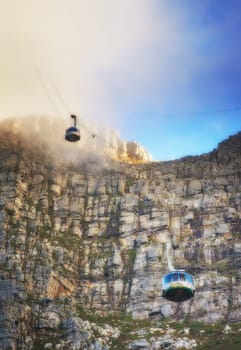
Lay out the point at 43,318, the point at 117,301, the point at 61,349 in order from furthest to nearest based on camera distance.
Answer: the point at 117,301 < the point at 43,318 < the point at 61,349

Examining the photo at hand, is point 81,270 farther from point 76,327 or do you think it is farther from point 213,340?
point 213,340

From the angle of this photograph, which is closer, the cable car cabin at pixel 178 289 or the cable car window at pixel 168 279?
the cable car cabin at pixel 178 289

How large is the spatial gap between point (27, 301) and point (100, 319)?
1730cm

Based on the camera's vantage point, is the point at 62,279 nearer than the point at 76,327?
No

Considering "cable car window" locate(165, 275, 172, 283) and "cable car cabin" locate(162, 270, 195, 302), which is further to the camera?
"cable car window" locate(165, 275, 172, 283)

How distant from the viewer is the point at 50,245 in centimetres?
Result: 19750

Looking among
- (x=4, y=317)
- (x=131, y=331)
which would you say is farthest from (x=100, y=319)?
(x=4, y=317)

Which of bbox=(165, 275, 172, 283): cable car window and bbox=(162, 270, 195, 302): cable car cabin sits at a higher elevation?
bbox=(165, 275, 172, 283): cable car window

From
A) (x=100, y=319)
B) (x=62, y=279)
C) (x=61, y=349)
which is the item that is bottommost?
(x=61, y=349)

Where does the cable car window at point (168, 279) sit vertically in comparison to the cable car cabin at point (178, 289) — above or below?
above

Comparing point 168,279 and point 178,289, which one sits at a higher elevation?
point 168,279

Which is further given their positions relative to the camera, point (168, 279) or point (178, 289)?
point (168, 279)

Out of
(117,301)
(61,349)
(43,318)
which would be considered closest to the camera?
(61,349)

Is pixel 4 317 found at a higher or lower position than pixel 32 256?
lower
